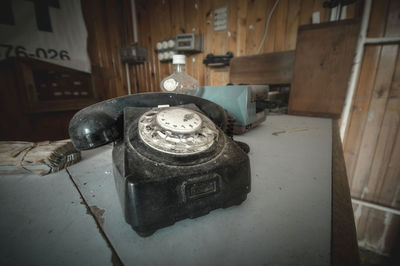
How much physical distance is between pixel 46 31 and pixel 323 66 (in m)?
2.70

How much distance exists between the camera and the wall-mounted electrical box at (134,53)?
8.04 ft

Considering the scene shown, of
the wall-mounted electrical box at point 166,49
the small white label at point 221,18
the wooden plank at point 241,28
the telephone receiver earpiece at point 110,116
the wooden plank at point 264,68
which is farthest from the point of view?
the wall-mounted electrical box at point 166,49

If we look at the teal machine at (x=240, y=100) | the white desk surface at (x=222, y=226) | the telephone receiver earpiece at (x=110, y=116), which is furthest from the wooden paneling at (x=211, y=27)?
the white desk surface at (x=222, y=226)

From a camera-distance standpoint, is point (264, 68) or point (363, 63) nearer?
point (363, 63)

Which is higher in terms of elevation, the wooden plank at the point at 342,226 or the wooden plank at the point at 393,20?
the wooden plank at the point at 393,20

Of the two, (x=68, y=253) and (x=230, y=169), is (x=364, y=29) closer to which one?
(x=230, y=169)

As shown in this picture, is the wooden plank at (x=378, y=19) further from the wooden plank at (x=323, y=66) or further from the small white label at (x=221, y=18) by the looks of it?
the small white label at (x=221, y=18)

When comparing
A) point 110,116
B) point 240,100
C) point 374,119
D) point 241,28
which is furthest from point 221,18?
point 110,116

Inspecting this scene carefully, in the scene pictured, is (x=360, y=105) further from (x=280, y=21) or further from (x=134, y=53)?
(x=134, y=53)

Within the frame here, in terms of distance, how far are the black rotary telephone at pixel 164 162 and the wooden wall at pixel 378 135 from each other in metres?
1.42

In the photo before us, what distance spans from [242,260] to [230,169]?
146 millimetres

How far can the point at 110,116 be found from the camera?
19.6 inches

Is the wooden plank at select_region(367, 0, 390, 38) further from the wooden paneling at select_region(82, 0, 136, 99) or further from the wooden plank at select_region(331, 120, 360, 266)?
the wooden paneling at select_region(82, 0, 136, 99)

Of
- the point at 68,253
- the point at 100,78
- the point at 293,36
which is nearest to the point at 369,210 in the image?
the point at 293,36
